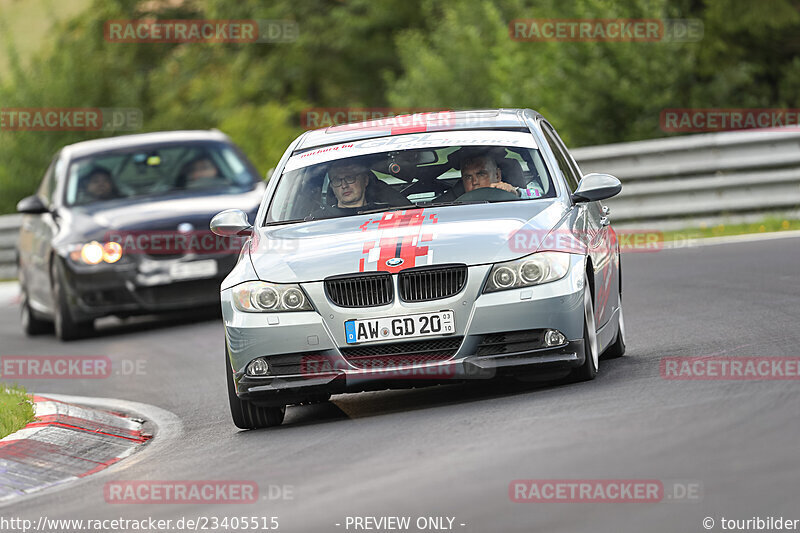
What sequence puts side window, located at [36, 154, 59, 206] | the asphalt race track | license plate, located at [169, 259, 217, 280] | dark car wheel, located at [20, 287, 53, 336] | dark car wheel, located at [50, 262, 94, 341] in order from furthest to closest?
dark car wheel, located at [20, 287, 53, 336] → side window, located at [36, 154, 59, 206] → dark car wheel, located at [50, 262, 94, 341] → license plate, located at [169, 259, 217, 280] → the asphalt race track

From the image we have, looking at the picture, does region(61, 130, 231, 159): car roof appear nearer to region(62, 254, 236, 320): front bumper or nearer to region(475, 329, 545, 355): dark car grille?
region(62, 254, 236, 320): front bumper

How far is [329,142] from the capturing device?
9828 mm

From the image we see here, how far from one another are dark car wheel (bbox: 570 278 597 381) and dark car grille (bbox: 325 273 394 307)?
102 cm

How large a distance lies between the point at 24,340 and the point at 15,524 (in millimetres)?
9992

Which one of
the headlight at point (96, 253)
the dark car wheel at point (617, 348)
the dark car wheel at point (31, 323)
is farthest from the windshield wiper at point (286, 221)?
the dark car wheel at point (31, 323)

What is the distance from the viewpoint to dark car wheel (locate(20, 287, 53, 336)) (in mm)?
17141

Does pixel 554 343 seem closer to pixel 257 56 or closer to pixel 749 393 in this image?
pixel 749 393

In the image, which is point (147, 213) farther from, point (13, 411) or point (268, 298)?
point (268, 298)

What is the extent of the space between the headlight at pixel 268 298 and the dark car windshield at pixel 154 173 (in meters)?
8.08

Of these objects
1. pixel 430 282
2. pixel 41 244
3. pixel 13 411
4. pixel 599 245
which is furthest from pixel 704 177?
pixel 430 282

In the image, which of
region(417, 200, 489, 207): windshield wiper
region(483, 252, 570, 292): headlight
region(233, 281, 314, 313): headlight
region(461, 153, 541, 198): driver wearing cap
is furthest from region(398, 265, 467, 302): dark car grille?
region(461, 153, 541, 198): driver wearing cap

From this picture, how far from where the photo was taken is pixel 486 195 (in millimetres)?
9031

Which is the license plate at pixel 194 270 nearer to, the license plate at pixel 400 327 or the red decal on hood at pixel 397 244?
the red decal on hood at pixel 397 244

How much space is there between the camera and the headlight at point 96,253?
50.5ft
